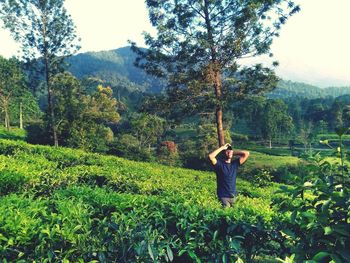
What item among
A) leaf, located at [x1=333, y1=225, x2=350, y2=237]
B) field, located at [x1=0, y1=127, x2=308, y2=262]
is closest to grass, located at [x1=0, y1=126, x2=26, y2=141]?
field, located at [x1=0, y1=127, x2=308, y2=262]

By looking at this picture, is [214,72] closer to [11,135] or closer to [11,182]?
[11,182]

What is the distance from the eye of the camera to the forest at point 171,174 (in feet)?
11.5

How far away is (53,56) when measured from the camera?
34.5 meters

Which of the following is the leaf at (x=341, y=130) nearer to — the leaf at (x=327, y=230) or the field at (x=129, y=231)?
the leaf at (x=327, y=230)

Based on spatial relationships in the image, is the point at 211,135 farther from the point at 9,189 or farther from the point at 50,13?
→ the point at 9,189

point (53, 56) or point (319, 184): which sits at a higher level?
point (53, 56)

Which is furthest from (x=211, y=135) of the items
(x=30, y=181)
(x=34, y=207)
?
(x=34, y=207)

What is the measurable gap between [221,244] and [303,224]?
189 centimetres

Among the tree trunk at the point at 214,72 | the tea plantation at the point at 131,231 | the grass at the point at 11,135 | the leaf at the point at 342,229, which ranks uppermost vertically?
the tree trunk at the point at 214,72

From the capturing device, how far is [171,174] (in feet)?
64.8

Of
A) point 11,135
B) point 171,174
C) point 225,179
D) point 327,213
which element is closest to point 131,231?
point 327,213

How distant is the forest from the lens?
11.5 feet

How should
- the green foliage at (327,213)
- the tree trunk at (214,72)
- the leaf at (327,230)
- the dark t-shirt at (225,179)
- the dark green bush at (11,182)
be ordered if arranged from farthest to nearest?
the tree trunk at (214,72)
the dark green bush at (11,182)
the dark t-shirt at (225,179)
the green foliage at (327,213)
the leaf at (327,230)

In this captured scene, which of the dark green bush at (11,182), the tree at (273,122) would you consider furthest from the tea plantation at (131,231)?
the tree at (273,122)
